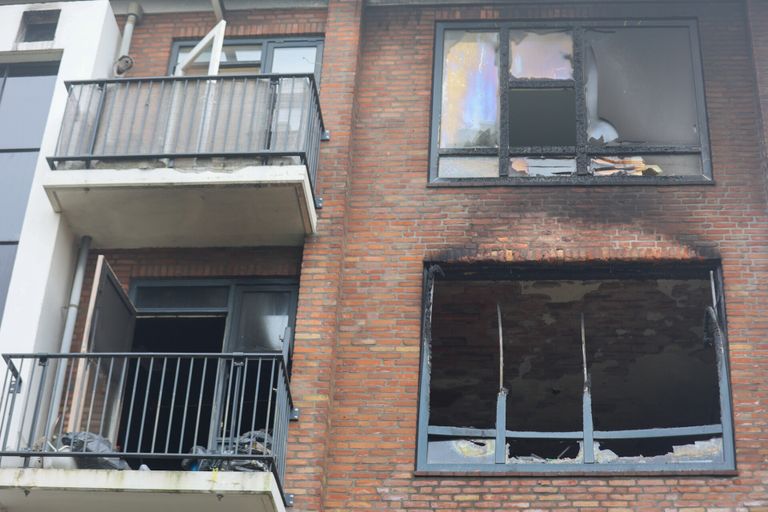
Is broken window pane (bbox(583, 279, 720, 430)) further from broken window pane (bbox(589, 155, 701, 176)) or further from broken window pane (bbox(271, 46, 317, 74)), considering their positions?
broken window pane (bbox(271, 46, 317, 74))

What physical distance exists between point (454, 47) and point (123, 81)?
12.5ft

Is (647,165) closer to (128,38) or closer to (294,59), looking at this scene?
(294,59)

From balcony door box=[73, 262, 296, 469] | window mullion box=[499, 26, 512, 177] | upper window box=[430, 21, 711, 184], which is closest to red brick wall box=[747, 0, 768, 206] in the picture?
upper window box=[430, 21, 711, 184]

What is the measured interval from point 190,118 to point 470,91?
323 cm

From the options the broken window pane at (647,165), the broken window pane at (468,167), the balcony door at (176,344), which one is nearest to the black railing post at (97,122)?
the balcony door at (176,344)

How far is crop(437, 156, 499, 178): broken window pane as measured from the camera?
45.4 ft

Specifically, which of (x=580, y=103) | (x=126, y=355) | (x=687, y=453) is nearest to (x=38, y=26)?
(x=126, y=355)

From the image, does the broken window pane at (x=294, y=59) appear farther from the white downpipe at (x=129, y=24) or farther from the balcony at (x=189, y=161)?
the white downpipe at (x=129, y=24)

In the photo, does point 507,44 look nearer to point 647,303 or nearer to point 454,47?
point 454,47

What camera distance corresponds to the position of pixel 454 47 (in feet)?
48.4

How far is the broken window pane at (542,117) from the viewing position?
14070mm

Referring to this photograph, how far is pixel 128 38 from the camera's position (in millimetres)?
14945

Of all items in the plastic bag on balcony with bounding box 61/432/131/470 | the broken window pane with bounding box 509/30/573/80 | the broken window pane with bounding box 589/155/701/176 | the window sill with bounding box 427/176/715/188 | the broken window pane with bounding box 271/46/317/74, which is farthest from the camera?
the broken window pane with bounding box 271/46/317/74

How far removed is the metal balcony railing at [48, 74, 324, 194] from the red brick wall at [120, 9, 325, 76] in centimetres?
151
